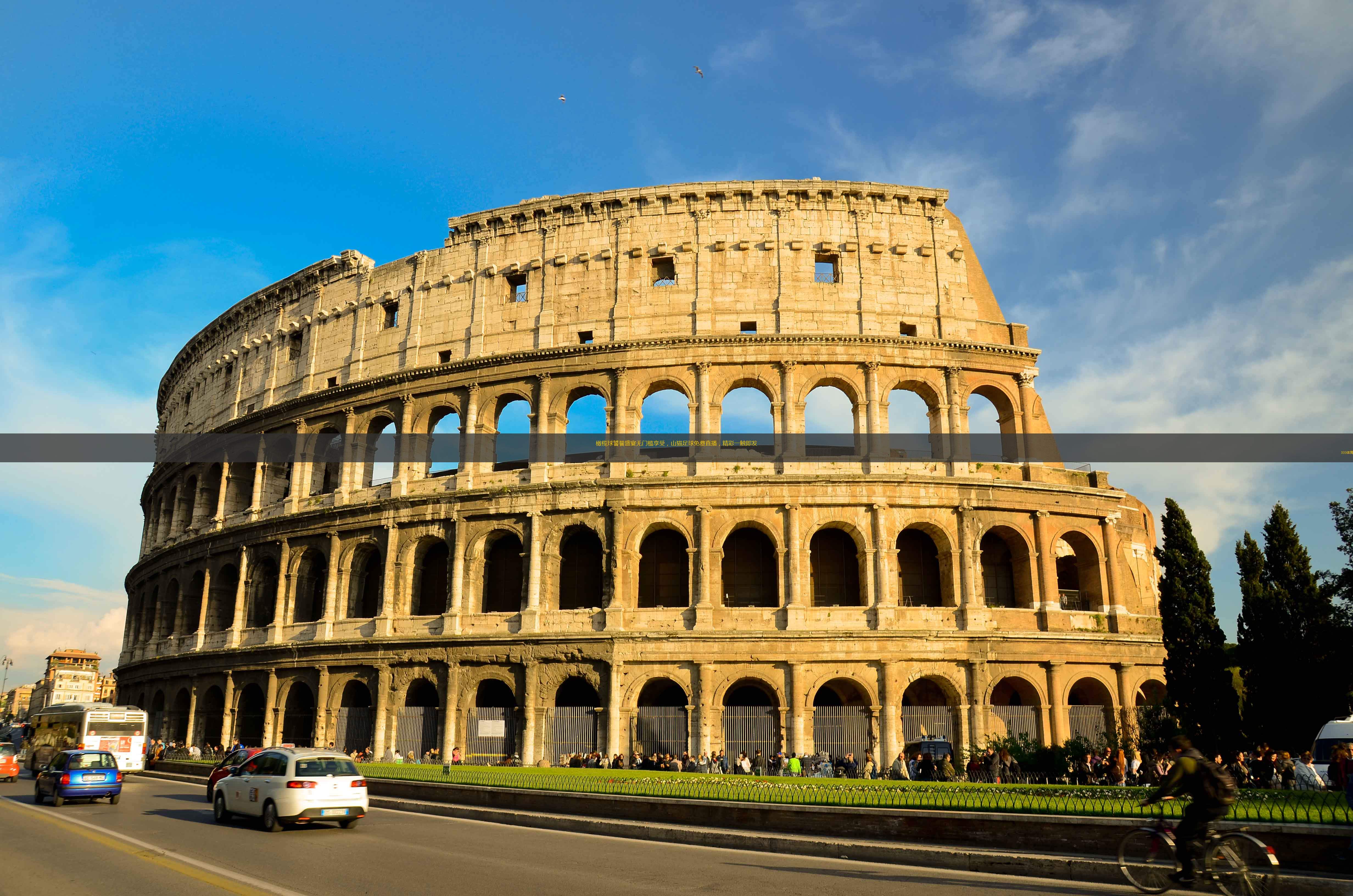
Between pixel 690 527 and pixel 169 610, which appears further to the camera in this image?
pixel 169 610

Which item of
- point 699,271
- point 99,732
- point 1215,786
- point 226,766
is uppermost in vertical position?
point 699,271

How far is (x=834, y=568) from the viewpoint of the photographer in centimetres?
2956

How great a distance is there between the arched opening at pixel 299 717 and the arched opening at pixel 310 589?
8.66 ft

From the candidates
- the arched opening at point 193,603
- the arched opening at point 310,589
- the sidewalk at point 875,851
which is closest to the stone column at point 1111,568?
the sidewalk at point 875,851

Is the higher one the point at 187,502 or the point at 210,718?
the point at 187,502

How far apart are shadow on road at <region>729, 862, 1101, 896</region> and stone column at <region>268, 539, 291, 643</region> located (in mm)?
27397

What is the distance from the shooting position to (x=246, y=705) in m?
35.6

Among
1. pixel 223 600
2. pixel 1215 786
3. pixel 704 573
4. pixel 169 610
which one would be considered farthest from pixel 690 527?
pixel 169 610

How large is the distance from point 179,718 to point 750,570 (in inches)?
1023

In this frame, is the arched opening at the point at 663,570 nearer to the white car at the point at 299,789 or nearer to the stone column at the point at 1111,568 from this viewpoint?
the stone column at the point at 1111,568

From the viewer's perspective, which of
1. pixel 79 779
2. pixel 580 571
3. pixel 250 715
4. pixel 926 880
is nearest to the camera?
pixel 926 880

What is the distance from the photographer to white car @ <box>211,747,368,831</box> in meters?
14.1

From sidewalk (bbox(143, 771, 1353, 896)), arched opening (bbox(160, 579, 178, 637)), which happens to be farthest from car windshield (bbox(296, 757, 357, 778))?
arched opening (bbox(160, 579, 178, 637))

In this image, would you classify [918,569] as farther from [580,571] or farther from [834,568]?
[580,571]
